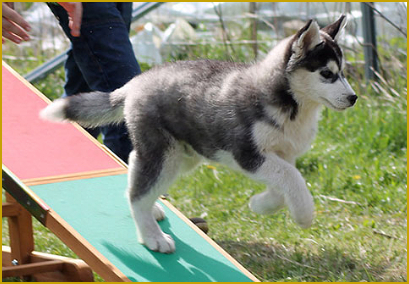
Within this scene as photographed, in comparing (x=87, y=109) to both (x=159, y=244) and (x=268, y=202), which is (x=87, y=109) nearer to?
(x=159, y=244)

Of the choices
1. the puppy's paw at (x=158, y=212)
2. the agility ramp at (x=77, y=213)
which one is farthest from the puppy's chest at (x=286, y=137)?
the puppy's paw at (x=158, y=212)

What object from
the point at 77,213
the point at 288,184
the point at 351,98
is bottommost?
the point at 77,213

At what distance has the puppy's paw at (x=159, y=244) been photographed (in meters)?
3.57

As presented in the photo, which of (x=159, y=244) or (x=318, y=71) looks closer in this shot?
(x=318, y=71)

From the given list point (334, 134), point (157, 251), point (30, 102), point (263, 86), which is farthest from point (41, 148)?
point (334, 134)

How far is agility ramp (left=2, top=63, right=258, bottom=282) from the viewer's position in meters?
3.43

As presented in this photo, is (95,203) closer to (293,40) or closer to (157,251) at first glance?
(157,251)

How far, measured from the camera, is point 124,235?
3.70 metres

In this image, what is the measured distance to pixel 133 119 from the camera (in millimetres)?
3682

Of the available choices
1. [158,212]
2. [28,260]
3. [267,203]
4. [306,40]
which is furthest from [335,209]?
[28,260]

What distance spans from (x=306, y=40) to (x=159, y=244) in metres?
1.28

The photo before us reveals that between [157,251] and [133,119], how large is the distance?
2.32 feet

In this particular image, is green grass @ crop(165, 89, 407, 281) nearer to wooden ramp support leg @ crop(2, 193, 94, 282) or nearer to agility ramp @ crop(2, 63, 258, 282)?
agility ramp @ crop(2, 63, 258, 282)

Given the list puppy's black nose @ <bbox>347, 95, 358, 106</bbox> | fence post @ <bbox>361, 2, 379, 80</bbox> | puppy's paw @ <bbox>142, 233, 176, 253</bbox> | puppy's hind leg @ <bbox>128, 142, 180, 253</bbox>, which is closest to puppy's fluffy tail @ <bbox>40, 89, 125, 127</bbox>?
puppy's hind leg @ <bbox>128, 142, 180, 253</bbox>
